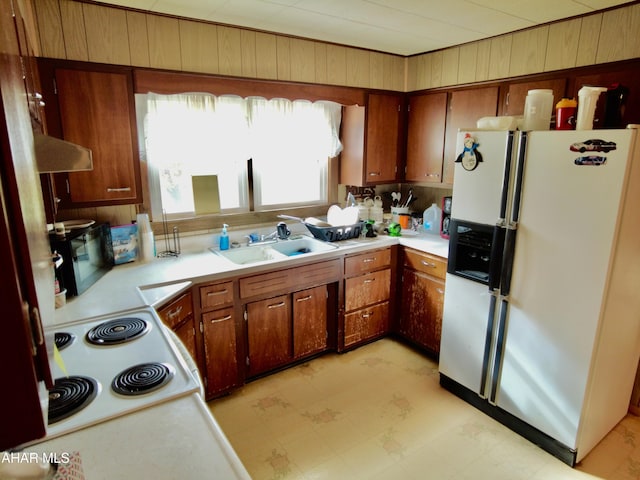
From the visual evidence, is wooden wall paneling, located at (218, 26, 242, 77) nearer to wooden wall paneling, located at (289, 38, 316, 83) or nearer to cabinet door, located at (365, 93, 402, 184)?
wooden wall paneling, located at (289, 38, 316, 83)

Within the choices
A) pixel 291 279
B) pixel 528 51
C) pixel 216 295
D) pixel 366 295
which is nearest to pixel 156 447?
pixel 216 295

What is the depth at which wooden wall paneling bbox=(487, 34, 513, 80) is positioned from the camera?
107 inches

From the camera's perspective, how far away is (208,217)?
9.45 feet

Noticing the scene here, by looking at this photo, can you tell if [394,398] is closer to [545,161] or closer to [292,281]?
[292,281]

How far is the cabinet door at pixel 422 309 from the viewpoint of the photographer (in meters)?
2.89

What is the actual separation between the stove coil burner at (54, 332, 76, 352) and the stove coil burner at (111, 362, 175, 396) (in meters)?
0.35

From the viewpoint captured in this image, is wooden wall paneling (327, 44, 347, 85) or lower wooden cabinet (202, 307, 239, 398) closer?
lower wooden cabinet (202, 307, 239, 398)

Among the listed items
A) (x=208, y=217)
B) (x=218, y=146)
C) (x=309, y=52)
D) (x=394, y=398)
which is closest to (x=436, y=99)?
(x=309, y=52)

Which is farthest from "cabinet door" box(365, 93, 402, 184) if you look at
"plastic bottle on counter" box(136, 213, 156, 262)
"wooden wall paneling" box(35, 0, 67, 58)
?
"wooden wall paneling" box(35, 0, 67, 58)

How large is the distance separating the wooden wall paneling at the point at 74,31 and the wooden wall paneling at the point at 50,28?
0.08 ft

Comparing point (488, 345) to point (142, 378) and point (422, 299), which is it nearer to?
point (422, 299)

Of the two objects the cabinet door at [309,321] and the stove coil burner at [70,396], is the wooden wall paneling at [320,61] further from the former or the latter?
the stove coil burner at [70,396]

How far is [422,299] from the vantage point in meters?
3.00

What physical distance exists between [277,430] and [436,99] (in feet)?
9.16
